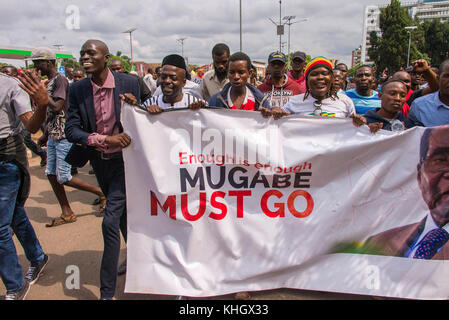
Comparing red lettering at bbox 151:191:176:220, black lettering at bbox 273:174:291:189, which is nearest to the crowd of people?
red lettering at bbox 151:191:176:220

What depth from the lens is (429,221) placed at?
269 centimetres

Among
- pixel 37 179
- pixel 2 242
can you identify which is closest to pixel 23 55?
pixel 37 179

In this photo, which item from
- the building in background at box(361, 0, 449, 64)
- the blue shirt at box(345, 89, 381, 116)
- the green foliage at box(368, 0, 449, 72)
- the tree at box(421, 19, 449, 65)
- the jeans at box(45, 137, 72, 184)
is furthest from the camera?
the building in background at box(361, 0, 449, 64)

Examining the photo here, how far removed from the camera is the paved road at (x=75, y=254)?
2.90 meters

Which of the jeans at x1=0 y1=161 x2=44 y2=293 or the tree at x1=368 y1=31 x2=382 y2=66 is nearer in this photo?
the jeans at x1=0 y1=161 x2=44 y2=293

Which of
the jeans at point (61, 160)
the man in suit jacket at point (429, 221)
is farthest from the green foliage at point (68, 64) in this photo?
the man in suit jacket at point (429, 221)

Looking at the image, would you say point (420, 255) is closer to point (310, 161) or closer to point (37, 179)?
point (310, 161)

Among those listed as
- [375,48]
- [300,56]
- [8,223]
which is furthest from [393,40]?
[8,223]

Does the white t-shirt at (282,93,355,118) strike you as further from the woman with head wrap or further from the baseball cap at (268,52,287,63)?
the baseball cap at (268,52,287,63)

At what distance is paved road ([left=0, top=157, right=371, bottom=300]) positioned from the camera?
2.90 m

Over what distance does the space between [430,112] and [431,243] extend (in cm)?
111

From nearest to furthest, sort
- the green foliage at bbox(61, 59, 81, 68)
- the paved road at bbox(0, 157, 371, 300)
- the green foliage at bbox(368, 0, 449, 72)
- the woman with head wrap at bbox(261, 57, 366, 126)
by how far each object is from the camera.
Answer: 1. the paved road at bbox(0, 157, 371, 300)
2. the woman with head wrap at bbox(261, 57, 366, 126)
3. the green foliage at bbox(61, 59, 81, 68)
4. the green foliage at bbox(368, 0, 449, 72)

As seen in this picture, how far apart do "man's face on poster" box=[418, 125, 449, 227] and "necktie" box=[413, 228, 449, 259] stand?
0.07 metres
